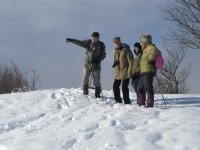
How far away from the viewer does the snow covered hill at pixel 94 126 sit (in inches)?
304

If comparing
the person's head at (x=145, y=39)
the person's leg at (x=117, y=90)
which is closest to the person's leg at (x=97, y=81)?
the person's leg at (x=117, y=90)

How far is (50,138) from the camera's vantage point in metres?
8.20

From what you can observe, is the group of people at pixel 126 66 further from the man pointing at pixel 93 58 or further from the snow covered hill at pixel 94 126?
the snow covered hill at pixel 94 126

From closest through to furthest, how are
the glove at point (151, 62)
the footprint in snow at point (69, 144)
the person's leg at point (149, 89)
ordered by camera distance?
1. the footprint in snow at point (69, 144)
2. the person's leg at point (149, 89)
3. the glove at point (151, 62)

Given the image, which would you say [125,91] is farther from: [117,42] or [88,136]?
[88,136]

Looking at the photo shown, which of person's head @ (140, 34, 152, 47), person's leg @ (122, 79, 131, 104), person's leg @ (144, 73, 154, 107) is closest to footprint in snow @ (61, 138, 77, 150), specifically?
person's leg @ (144, 73, 154, 107)

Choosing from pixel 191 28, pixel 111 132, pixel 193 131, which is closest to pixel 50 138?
pixel 111 132

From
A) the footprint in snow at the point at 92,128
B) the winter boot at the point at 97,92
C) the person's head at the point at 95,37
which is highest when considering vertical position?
the person's head at the point at 95,37

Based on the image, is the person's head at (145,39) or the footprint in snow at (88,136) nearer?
the footprint in snow at (88,136)

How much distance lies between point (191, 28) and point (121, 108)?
1093 centimetres

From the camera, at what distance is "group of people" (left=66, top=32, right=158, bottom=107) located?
1160cm

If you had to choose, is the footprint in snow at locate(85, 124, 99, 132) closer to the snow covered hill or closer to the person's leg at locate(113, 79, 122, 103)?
the snow covered hill

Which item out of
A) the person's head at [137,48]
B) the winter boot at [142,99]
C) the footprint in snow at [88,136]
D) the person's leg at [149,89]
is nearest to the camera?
the footprint in snow at [88,136]

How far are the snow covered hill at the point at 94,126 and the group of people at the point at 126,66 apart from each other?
0.56m
